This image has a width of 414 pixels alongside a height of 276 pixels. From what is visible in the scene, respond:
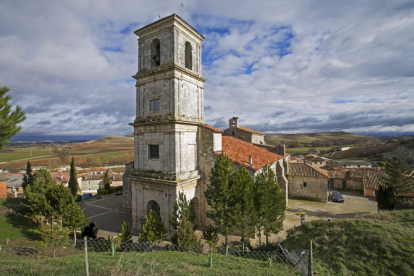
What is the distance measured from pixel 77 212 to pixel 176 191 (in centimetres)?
719

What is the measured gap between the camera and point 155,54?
53.9 feet

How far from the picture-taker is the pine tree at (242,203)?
38.7ft

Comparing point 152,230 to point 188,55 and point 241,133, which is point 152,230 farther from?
point 241,133

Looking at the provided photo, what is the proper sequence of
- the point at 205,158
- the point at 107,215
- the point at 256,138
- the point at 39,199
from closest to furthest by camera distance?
the point at 39,199, the point at 205,158, the point at 107,215, the point at 256,138

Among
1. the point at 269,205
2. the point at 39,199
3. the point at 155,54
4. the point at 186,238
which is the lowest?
the point at 186,238

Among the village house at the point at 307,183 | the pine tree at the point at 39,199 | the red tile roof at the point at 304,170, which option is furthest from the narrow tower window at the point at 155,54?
the red tile roof at the point at 304,170

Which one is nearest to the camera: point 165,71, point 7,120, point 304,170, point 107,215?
point 7,120

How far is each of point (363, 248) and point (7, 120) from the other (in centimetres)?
1985

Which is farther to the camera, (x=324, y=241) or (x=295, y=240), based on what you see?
(x=295, y=240)

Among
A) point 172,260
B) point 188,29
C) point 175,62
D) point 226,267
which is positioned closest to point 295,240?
point 226,267

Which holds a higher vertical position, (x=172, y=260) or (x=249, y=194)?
(x=249, y=194)

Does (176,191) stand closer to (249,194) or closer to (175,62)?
(249,194)

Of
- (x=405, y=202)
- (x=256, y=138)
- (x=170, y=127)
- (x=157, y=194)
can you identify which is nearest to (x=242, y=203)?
(x=157, y=194)

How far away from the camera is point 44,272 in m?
6.30
